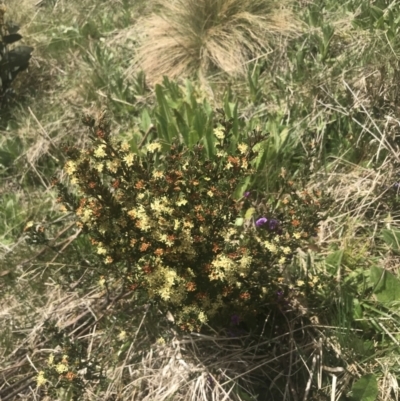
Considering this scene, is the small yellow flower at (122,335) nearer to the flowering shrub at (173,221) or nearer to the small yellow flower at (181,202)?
the flowering shrub at (173,221)

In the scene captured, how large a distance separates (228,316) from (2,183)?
1.83 metres

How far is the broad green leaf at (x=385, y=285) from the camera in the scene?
185 centimetres

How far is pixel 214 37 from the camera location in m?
3.26

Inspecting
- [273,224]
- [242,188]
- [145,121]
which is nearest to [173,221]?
[273,224]

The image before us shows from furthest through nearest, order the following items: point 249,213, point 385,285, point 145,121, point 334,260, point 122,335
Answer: point 145,121 → point 249,213 → point 334,260 → point 385,285 → point 122,335

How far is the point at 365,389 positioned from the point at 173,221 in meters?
0.85

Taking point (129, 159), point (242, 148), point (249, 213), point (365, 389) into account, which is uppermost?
point (129, 159)

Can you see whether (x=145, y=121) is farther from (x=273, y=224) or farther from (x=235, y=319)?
(x=235, y=319)

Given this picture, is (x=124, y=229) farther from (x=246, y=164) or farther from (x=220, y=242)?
(x=246, y=164)

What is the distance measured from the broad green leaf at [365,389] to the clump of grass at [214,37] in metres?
2.04

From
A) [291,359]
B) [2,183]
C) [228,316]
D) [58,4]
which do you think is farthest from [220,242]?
[58,4]

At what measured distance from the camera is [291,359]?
67.2 inches

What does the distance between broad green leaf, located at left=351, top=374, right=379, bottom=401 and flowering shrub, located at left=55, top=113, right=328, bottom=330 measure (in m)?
0.47

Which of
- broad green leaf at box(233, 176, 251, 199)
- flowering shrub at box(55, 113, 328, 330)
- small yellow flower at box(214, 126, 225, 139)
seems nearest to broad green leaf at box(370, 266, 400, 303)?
flowering shrub at box(55, 113, 328, 330)
